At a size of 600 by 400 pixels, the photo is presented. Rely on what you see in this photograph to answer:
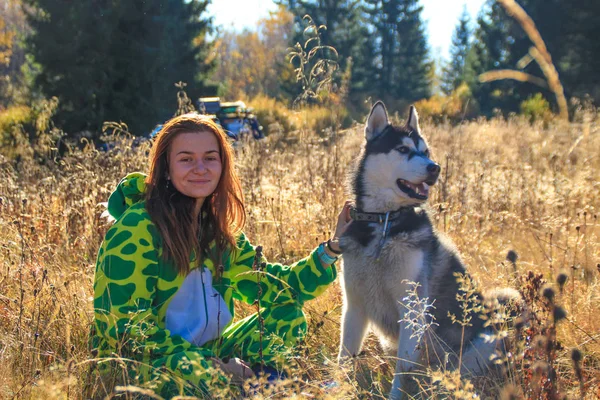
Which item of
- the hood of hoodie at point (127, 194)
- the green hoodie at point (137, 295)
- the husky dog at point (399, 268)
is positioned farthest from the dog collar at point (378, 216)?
the hood of hoodie at point (127, 194)

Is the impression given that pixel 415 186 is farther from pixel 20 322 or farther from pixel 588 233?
pixel 588 233

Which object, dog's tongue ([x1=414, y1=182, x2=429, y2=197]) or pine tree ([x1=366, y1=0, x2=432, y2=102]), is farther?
pine tree ([x1=366, y1=0, x2=432, y2=102])

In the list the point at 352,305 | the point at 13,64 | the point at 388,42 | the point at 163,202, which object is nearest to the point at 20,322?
the point at 163,202

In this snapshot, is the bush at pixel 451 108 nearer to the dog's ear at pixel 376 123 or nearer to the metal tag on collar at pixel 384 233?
the dog's ear at pixel 376 123

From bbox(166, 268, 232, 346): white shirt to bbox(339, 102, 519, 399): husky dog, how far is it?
74cm

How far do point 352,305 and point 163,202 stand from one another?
1219 mm

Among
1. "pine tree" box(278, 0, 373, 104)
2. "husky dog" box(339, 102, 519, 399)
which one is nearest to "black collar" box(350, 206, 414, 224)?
"husky dog" box(339, 102, 519, 399)

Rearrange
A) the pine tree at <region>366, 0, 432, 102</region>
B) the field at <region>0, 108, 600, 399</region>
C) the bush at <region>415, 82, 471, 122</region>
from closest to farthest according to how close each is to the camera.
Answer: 1. the field at <region>0, 108, 600, 399</region>
2. the bush at <region>415, 82, 471, 122</region>
3. the pine tree at <region>366, 0, 432, 102</region>

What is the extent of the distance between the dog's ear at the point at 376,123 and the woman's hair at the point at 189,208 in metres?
0.97

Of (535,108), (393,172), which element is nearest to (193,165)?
(393,172)

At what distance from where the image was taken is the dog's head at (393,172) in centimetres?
326

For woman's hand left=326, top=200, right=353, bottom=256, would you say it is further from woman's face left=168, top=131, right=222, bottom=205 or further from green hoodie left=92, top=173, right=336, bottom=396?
woman's face left=168, top=131, right=222, bottom=205

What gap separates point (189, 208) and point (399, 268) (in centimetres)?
117

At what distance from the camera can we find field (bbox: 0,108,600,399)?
7.77ft
